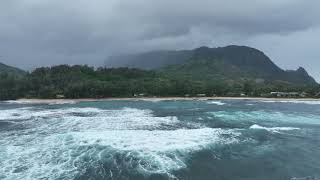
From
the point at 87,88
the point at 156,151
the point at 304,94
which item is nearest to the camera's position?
the point at 156,151

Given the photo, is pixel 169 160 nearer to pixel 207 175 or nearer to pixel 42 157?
pixel 207 175

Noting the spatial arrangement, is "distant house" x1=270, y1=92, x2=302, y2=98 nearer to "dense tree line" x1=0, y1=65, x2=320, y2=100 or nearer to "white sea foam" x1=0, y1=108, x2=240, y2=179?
"dense tree line" x1=0, y1=65, x2=320, y2=100

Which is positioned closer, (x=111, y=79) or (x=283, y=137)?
(x=283, y=137)

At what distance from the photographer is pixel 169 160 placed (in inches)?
1115

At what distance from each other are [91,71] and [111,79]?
11.4m

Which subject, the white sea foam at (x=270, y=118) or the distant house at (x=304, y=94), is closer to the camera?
the white sea foam at (x=270, y=118)

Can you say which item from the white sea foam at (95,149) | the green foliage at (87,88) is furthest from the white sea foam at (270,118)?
the green foliage at (87,88)

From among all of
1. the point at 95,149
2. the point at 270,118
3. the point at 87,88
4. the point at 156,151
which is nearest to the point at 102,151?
the point at 95,149

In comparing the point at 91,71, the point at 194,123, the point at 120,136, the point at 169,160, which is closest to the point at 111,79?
the point at 91,71

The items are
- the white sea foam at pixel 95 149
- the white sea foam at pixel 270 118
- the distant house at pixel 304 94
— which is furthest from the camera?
the distant house at pixel 304 94

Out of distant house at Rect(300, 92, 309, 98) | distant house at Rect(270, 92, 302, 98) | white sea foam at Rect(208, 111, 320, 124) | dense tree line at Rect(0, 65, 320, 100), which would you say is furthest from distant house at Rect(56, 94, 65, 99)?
distant house at Rect(300, 92, 309, 98)

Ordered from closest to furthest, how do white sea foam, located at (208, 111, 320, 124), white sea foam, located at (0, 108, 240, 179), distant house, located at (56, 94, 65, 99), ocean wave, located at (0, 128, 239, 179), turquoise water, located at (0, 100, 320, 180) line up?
turquoise water, located at (0, 100, 320, 180) → ocean wave, located at (0, 128, 239, 179) → white sea foam, located at (0, 108, 240, 179) → white sea foam, located at (208, 111, 320, 124) → distant house, located at (56, 94, 65, 99)

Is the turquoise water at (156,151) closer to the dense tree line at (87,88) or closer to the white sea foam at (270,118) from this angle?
the white sea foam at (270,118)

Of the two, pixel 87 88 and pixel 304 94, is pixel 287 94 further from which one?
pixel 87 88
